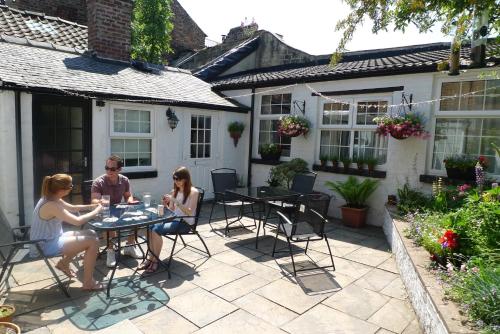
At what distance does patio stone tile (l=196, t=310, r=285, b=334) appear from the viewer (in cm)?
303

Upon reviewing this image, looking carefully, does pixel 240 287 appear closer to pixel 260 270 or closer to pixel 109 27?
pixel 260 270

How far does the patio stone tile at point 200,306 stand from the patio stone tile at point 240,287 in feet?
0.34

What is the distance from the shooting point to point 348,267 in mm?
4613

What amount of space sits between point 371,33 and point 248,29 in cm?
1019

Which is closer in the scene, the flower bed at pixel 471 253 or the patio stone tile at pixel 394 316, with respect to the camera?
the flower bed at pixel 471 253

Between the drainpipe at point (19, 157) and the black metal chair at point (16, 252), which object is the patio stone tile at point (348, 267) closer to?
the black metal chair at point (16, 252)

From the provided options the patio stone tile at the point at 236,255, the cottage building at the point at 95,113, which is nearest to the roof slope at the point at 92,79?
the cottage building at the point at 95,113

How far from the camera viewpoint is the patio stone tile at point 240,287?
12.1ft

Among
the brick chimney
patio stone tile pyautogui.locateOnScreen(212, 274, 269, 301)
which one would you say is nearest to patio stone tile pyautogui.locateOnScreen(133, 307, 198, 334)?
patio stone tile pyautogui.locateOnScreen(212, 274, 269, 301)

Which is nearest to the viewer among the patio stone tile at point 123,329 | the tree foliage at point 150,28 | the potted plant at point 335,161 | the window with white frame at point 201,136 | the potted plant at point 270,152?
the patio stone tile at point 123,329

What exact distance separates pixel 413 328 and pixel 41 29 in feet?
36.8

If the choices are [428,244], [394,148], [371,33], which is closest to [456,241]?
[428,244]

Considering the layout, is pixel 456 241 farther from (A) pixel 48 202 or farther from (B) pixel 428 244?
(A) pixel 48 202

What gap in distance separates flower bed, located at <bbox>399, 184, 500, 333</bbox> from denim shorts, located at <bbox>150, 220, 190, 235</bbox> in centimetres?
287
